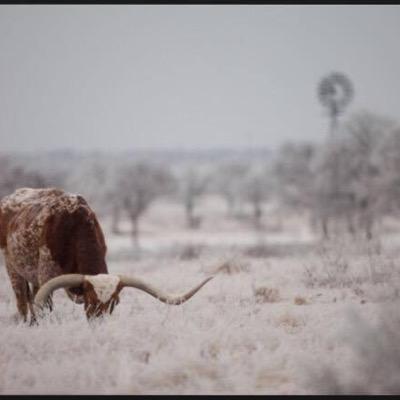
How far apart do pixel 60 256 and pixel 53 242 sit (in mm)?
172

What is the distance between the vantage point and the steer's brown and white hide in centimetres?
701

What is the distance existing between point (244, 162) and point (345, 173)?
25480 millimetres

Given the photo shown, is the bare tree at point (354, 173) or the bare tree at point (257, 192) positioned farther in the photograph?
the bare tree at point (257, 192)

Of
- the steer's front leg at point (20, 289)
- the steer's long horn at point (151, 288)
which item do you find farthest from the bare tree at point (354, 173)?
the steer's long horn at point (151, 288)

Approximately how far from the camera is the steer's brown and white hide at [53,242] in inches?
276

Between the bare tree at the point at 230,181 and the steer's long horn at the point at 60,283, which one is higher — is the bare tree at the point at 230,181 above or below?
above

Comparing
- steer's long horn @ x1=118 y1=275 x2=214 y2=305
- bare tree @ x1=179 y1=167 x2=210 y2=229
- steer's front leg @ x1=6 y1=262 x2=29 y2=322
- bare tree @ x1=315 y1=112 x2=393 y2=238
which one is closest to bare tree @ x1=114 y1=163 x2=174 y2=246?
bare tree @ x1=179 y1=167 x2=210 y2=229

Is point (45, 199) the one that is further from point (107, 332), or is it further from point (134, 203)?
point (134, 203)

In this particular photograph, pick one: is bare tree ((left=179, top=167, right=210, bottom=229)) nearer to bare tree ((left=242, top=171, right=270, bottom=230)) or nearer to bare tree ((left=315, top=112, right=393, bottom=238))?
bare tree ((left=242, top=171, right=270, bottom=230))

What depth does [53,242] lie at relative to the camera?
7133 millimetres

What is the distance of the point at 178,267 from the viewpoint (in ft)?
39.9

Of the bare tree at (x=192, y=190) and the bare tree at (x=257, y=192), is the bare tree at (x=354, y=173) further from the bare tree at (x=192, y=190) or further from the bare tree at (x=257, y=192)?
the bare tree at (x=192, y=190)

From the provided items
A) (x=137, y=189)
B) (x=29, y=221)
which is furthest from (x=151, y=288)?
(x=137, y=189)

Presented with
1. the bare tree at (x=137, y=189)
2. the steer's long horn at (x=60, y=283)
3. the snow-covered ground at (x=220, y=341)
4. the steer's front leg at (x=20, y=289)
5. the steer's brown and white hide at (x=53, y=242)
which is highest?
the bare tree at (x=137, y=189)
